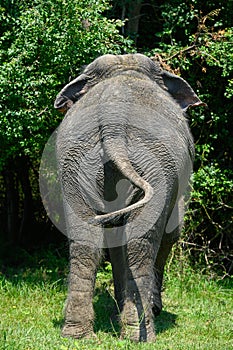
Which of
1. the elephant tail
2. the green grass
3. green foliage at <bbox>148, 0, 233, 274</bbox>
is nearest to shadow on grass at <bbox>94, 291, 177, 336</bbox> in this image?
the green grass

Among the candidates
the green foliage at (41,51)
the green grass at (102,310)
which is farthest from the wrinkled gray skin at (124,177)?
the green foliage at (41,51)

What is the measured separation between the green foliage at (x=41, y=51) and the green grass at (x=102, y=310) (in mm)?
1736

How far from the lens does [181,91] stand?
6371 millimetres

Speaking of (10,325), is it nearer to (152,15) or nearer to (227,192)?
(227,192)

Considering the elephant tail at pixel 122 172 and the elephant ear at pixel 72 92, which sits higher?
the elephant ear at pixel 72 92

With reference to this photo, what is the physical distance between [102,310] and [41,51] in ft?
9.62

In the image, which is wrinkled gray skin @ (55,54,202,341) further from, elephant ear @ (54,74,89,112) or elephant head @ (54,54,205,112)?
elephant ear @ (54,74,89,112)

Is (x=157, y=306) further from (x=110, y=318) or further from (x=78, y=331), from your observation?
(x=78, y=331)

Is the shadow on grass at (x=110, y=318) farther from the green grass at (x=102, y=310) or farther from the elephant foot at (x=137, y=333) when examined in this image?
the elephant foot at (x=137, y=333)

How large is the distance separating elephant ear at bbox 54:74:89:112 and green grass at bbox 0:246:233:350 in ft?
6.13

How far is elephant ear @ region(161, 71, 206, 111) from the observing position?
20.7 ft

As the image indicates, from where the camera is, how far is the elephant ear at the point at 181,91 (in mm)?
6316

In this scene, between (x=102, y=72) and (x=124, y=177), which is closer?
(x=124, y=177)

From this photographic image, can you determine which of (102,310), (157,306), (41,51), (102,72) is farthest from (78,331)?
(41,51)
